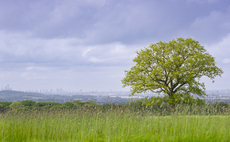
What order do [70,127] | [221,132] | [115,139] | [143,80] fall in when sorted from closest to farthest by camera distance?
[115,139], [221,132], [70,127], [143,80]

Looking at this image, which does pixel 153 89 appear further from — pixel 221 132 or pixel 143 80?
pixel 221 132

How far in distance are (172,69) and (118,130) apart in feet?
50.5

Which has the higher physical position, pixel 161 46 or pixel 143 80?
pixel 161 46

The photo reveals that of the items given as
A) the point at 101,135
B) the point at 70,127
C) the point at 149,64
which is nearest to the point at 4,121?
the point at 70,127

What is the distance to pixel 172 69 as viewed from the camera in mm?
21625

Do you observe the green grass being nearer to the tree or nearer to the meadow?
the meadow

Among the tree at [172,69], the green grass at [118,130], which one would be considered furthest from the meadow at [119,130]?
the tree at [172,69]

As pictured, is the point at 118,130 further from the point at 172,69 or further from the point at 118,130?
the point at 172,69

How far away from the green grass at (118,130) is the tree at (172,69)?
11390mm

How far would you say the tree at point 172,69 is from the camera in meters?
21.3

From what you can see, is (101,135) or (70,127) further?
(70,127)

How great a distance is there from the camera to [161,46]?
2325 centimetres

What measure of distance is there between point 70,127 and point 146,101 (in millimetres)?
14829

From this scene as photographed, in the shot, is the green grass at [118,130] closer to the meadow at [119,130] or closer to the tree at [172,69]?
the meadow at [119,130]
